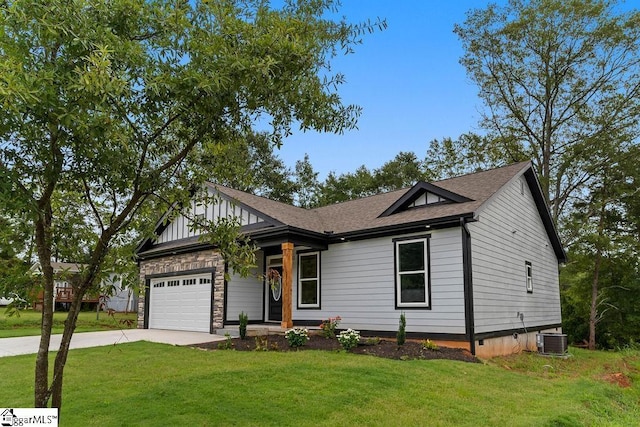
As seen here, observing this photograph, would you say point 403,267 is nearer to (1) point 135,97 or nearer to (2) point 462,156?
(1) point 135,97

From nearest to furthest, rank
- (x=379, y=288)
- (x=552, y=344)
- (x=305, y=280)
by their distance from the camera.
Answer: (x=552, y=344) → (x=379, y=288) → (x=305, y=280)

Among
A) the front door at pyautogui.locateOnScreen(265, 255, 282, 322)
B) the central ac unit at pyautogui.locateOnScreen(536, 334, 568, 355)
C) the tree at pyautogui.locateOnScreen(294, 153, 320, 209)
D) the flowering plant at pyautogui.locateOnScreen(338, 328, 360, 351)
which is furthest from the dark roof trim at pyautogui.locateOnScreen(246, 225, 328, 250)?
the tree at pyautogui.locateOnScreen(294, 153, 320, 209)

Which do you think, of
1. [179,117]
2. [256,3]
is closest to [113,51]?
[179,117]

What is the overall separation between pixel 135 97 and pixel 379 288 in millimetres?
9012

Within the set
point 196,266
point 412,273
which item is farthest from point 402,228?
point 196,266

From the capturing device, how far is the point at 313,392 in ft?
19.2

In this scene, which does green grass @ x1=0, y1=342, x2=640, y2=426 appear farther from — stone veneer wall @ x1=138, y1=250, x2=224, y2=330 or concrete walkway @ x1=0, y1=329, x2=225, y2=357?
stone veneer wall @ x1=138, y1=250, x2=224, y2=330

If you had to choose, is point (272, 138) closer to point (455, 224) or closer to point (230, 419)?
point (230, 419)

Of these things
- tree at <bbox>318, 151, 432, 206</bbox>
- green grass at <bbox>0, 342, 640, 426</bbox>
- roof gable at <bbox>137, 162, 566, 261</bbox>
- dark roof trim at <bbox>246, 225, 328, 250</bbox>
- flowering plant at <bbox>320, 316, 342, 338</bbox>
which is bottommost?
green grass at <bbox>0, 342, 640, 426</bbox>

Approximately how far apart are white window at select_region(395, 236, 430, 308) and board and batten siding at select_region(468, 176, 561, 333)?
3.76ft

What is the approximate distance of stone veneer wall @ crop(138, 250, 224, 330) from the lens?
13.6m

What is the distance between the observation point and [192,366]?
25.1ft

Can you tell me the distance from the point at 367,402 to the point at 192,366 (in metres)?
3.47

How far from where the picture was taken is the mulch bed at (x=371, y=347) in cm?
884
